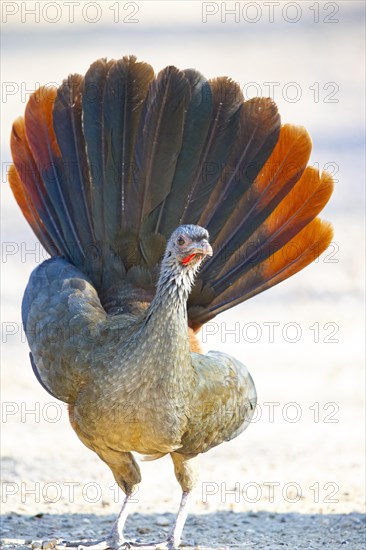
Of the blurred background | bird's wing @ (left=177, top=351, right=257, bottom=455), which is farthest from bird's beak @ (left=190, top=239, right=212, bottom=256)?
the blurred background

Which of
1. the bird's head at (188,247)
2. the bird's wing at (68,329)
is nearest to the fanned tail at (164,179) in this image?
the bird's wing at (68,329)

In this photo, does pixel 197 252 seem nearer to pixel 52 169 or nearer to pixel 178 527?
pixel 52 169

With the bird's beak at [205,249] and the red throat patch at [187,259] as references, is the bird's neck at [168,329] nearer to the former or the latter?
the red throat patch at [187,259]

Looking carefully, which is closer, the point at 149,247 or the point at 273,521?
the point at 149,247

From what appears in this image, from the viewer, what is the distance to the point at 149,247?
836 cm

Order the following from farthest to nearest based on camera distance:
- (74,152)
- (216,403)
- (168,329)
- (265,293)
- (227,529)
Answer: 1. (265,293)
2. (227,529)
3. (74,152)
4. (216,403)
5. (168,329)

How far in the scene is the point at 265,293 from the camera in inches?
566

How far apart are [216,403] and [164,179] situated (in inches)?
67.5

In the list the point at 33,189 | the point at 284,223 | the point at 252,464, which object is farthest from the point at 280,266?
the point at 252,464

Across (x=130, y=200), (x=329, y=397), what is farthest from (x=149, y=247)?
(x=329, y=397)

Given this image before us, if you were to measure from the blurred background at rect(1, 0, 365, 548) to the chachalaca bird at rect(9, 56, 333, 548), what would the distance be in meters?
1.84

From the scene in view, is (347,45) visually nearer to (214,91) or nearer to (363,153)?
(363,153)

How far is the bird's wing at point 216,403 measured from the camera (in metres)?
7.54

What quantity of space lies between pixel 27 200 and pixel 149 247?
3.43ft
